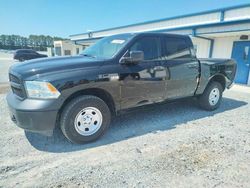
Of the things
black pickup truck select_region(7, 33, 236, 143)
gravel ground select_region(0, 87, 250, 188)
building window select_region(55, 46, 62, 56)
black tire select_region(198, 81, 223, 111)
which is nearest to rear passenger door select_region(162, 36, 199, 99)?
black pickup truck select_region(7, 33, 236, 143)

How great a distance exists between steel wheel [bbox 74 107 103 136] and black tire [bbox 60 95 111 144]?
0.16 feet

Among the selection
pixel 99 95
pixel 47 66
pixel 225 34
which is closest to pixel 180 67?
pixel 99 95

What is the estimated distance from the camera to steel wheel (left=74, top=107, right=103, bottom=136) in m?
3.39

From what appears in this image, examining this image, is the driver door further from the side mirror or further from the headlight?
the headlight

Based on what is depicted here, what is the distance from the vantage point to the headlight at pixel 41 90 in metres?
2.98

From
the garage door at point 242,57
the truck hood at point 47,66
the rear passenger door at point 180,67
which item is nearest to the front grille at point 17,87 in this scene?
the truck hood at point 47,66

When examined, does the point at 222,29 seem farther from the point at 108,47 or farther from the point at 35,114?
the point at 35,114

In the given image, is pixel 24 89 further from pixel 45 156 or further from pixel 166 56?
pixel 166 56

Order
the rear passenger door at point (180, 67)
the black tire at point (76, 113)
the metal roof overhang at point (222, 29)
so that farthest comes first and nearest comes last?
the metal roof overhang at point (222, 29)
the rear passenger door at point (180, 67)
the black tire at point (76, 113)

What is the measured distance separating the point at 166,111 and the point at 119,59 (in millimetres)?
2440

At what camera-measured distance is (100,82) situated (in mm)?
3408

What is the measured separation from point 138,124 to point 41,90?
227 centimetres

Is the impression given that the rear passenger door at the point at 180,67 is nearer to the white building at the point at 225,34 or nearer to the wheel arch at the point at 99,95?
the wheel arch at the point at 99,95

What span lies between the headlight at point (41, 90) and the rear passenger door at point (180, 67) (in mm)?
2401
